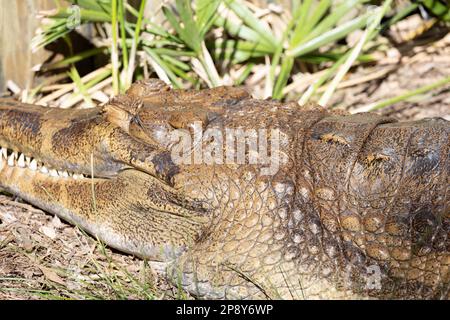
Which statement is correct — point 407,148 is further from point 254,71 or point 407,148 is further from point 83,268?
point 254,71

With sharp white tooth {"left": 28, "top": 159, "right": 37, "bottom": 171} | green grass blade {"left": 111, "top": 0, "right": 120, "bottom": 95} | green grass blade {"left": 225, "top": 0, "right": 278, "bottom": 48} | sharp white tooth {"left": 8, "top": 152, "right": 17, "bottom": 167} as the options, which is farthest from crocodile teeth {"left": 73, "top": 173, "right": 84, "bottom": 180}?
green grass blade {"left": 225, "top": 0, "right": 278, "bottom": 48}

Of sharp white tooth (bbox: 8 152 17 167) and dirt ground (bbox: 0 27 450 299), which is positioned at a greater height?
sharp white tooth (bbox: 8 152 17 167)

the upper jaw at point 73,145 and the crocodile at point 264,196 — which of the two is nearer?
the crocodile at point 264,196

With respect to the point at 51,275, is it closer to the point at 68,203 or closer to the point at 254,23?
the point at 68,203

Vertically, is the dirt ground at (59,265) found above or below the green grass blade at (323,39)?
below

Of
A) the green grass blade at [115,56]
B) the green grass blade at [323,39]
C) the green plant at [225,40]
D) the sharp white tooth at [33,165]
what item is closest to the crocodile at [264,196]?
the sharp white tooth at [33,165]

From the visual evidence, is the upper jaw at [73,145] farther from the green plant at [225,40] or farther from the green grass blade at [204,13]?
the green grass blade at [204,13]

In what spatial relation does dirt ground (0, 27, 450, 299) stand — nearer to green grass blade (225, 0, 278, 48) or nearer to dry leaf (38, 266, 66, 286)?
dry leaf (38, 266, 66, 286)

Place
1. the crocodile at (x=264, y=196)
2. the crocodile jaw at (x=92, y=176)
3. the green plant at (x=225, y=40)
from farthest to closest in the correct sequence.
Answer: the green plant at (x=225, y=40), the crocodile jaw at (x=92, y=176), the crocodile at (x=264, y=196)

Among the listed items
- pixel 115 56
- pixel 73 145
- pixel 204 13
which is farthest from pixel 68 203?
pixel 204 13
